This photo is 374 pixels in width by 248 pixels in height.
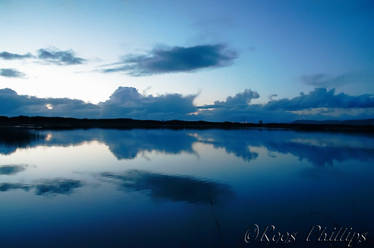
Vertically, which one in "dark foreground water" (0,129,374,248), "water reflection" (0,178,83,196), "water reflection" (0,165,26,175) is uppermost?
"water reflection" (0,165,26,175)

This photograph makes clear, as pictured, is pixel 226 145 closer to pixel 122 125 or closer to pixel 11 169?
pixel 11 169

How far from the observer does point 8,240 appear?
6.46 metres

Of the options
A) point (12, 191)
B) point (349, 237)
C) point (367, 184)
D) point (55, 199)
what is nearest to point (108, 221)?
point (55, 199)

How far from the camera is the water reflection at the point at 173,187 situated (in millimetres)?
9977

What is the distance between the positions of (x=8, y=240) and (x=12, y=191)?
4.69m

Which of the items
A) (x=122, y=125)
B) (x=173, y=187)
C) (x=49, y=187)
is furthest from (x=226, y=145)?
(x=122, y=125)

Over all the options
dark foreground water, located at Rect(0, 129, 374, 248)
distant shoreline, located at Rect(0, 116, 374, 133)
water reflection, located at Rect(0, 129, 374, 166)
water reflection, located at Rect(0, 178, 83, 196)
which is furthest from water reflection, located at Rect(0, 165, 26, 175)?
distant shoreline, located at Rect(0, 116, 374, 133)

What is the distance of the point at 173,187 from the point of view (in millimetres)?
11516

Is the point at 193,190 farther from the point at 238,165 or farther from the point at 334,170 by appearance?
the point at 334,170

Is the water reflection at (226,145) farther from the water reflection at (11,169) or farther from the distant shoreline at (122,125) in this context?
the distant shoreline at (122,125)

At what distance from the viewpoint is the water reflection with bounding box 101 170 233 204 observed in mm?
9977

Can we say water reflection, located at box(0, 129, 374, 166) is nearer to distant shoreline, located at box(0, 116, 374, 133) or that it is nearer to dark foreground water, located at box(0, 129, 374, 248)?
dark foreground water, located at box(0, 129, 374, 248)

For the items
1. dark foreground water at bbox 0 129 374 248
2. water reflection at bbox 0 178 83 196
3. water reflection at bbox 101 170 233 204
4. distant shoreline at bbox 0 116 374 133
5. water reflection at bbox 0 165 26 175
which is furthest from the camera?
distant shoreline at bbox 0 116 374 133

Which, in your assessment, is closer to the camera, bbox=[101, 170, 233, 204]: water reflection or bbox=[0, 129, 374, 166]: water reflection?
bbox=[101, 170, 233, 204]: water reflection
